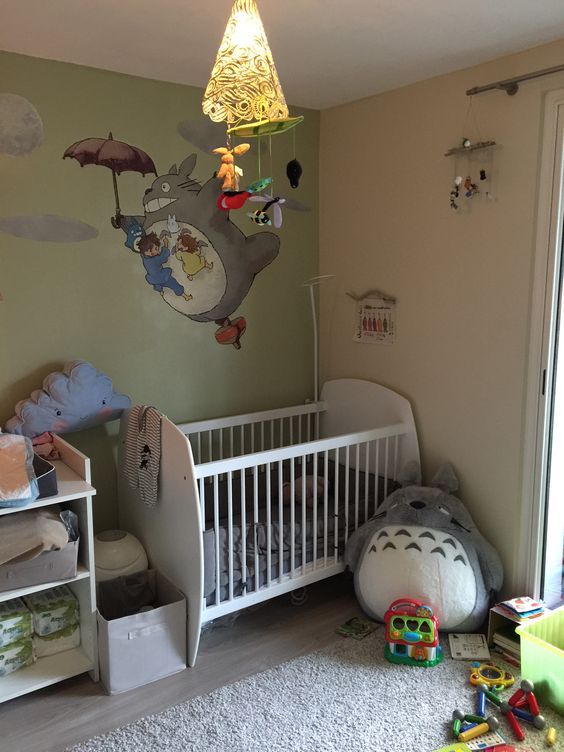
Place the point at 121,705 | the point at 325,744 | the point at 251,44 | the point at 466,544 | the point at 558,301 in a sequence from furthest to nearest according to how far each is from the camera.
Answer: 1. the point at 466,544
2. the point at 558,301
3. the point at 121,705
4. the point at 325,744
5. the point at 251,44

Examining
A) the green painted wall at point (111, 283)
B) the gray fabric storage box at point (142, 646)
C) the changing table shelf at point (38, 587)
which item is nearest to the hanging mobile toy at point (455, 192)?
the green painted wall at point (111, 283)

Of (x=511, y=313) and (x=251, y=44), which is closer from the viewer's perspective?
(x=251, y=44)

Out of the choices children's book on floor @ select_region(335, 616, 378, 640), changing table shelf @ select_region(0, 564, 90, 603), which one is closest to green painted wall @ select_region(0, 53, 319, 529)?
changing table shelf @ select_region(0, 564, 90, 603)

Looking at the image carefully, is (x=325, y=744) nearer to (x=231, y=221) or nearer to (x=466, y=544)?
(x=466, y=544)

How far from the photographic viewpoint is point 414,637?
7.84 feet

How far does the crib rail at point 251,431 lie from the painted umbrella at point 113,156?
101 cm

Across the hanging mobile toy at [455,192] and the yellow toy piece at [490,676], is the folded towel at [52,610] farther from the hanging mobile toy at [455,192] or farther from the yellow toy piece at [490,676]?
the hanging mobile toy at [455,192]

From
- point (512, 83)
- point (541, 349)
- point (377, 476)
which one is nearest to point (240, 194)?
point (512, 83)

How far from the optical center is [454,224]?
2.76 meters

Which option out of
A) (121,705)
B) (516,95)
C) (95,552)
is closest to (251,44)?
(516,95)

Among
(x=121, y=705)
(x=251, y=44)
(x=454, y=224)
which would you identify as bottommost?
(x=121, y=705)

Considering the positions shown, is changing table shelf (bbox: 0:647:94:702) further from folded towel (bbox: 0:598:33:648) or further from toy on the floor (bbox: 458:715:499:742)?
toy on the floor (bbox: 458:715:499:742)

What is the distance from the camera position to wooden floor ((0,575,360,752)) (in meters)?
2.09

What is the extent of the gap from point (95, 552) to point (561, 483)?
1846 mm
